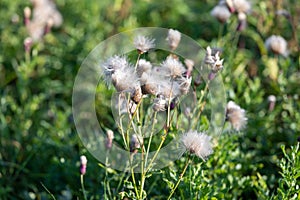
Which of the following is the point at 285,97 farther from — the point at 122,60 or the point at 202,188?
the point at 122,60

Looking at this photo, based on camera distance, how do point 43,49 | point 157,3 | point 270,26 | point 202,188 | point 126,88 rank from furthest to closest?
point 157,3 → point 43,49 → point 270,26 → point 202,188 → point 126,88

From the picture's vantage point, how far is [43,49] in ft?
10.2

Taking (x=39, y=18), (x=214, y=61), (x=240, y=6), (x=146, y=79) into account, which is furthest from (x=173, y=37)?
(x=39, y=18)

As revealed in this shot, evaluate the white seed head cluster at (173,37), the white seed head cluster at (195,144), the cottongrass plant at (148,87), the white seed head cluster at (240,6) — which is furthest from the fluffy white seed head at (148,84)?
the white seed head cluster at (240,6)

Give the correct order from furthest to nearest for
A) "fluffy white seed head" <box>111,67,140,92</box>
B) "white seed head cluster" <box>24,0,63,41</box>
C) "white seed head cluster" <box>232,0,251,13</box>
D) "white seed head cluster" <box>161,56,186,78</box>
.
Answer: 1. "white seed head cluster" <box>24,0,63,41</box>
2. "white seed head cluster" <box>232,0,251,13</box>
3. "white seed head cluster" <box>161,56,186,78</box>
4. "fluffy white seed head" <box>111,67,140,92</box>

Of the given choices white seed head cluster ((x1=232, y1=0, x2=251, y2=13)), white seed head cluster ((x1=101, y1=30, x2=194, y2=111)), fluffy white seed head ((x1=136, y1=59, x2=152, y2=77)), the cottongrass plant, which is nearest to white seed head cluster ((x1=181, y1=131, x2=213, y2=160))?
the cottongrass plant

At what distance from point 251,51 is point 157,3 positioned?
0.68 metres

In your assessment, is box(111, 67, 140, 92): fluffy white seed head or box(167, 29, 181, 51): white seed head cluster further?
box(167, 29, 181, 51): white seed head cluster

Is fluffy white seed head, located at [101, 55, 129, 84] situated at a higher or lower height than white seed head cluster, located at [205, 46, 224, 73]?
lower

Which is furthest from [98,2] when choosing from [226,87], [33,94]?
[226,87]

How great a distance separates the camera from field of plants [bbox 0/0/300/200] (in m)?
1.55

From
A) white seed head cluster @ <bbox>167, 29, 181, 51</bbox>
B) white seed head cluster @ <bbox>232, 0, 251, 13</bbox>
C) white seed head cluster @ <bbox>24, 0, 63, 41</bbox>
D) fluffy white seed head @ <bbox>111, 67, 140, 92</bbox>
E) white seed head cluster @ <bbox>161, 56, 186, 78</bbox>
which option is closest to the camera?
fluffy white seed head @ <bbox>111, 67, 140, 92</bbox>

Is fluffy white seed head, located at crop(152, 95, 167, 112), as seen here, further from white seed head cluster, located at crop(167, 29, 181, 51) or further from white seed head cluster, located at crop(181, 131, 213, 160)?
white seed head cluster, located at crop(167, 29, 181, 51)

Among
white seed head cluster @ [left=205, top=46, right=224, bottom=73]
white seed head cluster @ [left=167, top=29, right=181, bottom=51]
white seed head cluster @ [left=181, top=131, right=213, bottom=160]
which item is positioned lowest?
white seed head cluster @ [left=181, top=131, right=213, bottom=160]
